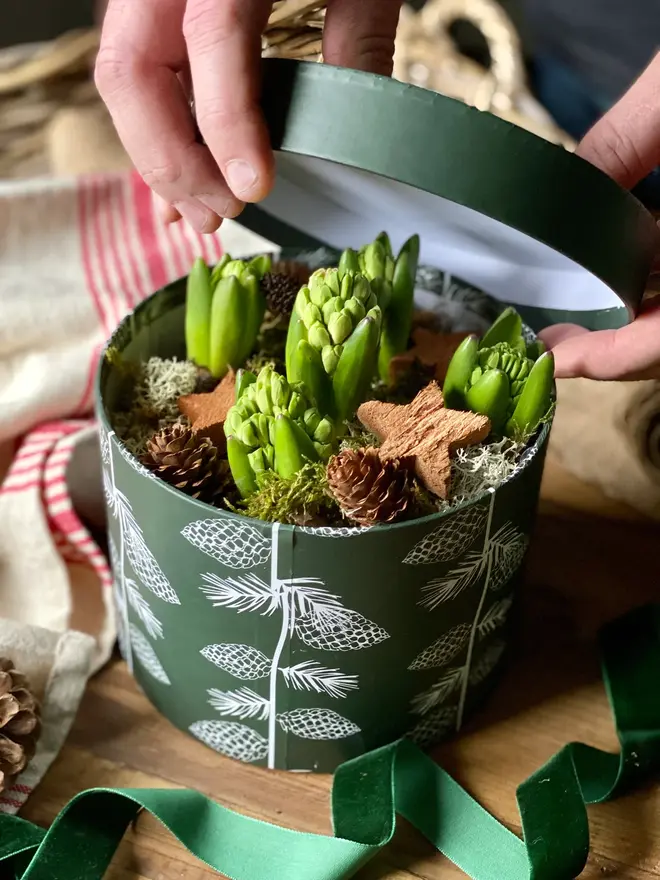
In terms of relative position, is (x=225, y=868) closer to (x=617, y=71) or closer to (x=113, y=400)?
(x=113, y=400)

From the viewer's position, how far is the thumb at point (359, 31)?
18.6 inches

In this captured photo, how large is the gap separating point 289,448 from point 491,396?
100 mm

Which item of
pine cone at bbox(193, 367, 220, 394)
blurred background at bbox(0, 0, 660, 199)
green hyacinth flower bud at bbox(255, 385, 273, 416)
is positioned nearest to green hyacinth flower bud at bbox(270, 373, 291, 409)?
green hyacinth flower bud at bbox(255, 385, 273, 416)

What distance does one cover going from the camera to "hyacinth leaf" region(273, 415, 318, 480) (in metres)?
0.41

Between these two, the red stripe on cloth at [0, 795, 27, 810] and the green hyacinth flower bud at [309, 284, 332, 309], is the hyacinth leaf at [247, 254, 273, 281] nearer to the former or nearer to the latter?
the green hyacinth flower bud at [309, 284, 332, 309]

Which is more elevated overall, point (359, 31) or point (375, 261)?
point (359, 31)

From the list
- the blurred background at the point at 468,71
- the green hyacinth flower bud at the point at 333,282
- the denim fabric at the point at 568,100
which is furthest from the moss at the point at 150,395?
the denim fabric at the point at 568,100

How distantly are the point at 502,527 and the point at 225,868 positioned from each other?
201 millimetres

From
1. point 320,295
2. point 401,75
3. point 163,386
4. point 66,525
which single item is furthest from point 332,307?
point 401,75

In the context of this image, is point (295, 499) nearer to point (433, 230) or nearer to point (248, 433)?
point (248, 433)

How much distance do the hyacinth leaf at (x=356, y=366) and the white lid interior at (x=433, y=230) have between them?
3.2 inches

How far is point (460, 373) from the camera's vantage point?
457 millimetres

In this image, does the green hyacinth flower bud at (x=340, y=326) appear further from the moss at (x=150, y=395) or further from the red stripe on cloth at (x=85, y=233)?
the red stripe on cloth at (x=85, y=233)

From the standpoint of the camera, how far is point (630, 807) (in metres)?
0.48
